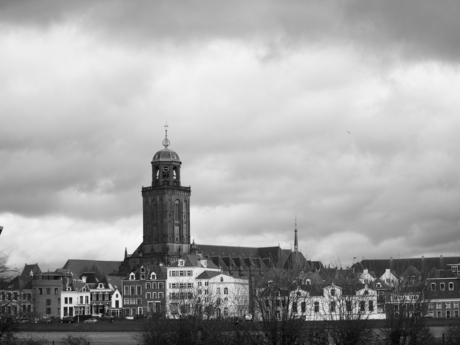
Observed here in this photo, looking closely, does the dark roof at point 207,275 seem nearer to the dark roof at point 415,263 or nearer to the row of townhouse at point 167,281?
the row of townhouse at point 167,281

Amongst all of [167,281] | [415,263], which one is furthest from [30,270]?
[415,263]

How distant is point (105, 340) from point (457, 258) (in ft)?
308

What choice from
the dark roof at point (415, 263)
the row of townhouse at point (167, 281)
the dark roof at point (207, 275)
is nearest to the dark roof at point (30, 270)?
the row of townhouse at point (167, 281)

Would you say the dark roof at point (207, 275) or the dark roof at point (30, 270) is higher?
the dark roof at point (30, 270)

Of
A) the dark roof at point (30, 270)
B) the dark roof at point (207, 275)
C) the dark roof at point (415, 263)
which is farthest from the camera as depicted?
the dark roof at point (30, 270)

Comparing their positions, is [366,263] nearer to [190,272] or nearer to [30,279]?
[190,272]

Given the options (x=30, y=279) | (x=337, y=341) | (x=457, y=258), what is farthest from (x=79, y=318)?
(x=337, y=341)

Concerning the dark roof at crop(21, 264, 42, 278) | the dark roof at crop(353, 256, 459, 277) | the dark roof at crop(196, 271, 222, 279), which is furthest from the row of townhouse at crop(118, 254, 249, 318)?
the dark roof at crop(353, 256, 459, 277)

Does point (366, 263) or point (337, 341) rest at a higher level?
point (366, 263)

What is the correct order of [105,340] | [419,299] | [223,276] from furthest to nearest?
[223,276] → [105,340] → [419,299]

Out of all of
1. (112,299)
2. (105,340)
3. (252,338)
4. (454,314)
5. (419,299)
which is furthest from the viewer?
(112,299)

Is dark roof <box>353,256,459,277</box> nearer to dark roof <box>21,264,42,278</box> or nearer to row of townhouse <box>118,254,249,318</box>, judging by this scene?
row of townhouse <box>118,254,249,318</box>

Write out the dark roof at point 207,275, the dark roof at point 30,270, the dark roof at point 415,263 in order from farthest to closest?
the dark roof at point 30,270 → the dark roof at point 207,275 → the dark roof at point 415,263

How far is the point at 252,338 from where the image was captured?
2822 inches
